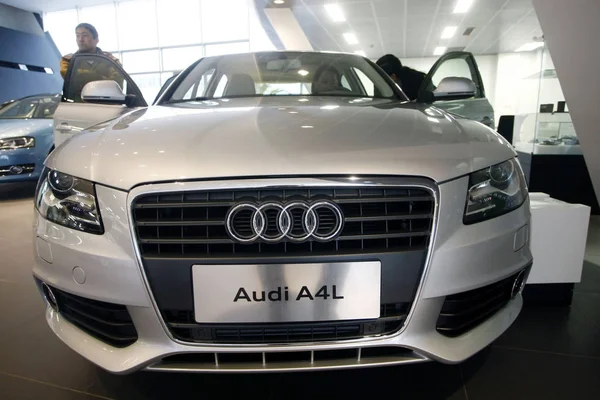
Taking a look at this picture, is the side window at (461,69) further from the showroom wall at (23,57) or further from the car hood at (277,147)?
the showroom wall at (23,57)

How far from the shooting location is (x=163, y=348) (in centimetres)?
97

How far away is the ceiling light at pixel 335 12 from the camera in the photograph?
321 inches

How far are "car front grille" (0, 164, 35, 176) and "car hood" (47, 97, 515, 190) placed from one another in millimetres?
4019

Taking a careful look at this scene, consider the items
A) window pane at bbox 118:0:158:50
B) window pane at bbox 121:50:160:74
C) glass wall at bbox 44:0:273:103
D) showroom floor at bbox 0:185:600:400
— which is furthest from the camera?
window pane at bbox 121:50:160:74

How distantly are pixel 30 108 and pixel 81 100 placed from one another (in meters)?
3.85

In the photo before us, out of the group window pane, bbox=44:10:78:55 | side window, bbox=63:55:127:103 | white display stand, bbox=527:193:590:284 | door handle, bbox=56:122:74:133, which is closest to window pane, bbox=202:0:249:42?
window pane, bbox=44:10:78:55

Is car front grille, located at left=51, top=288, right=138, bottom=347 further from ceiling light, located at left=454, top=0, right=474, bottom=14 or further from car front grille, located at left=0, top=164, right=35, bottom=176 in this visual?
ceiling light, located at left=454, top=0, right=474, bottom=14

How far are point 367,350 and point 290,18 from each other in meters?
8.49

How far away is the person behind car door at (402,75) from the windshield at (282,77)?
1.76 m

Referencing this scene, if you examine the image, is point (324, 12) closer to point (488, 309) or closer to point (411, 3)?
point (411, 3)

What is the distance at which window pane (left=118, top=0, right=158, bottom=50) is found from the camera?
10625 millimetres

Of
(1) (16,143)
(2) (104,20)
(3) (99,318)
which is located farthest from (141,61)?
(3) (99,318)

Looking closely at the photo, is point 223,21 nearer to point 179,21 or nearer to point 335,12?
point 179,21

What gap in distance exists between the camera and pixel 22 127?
468 cm
